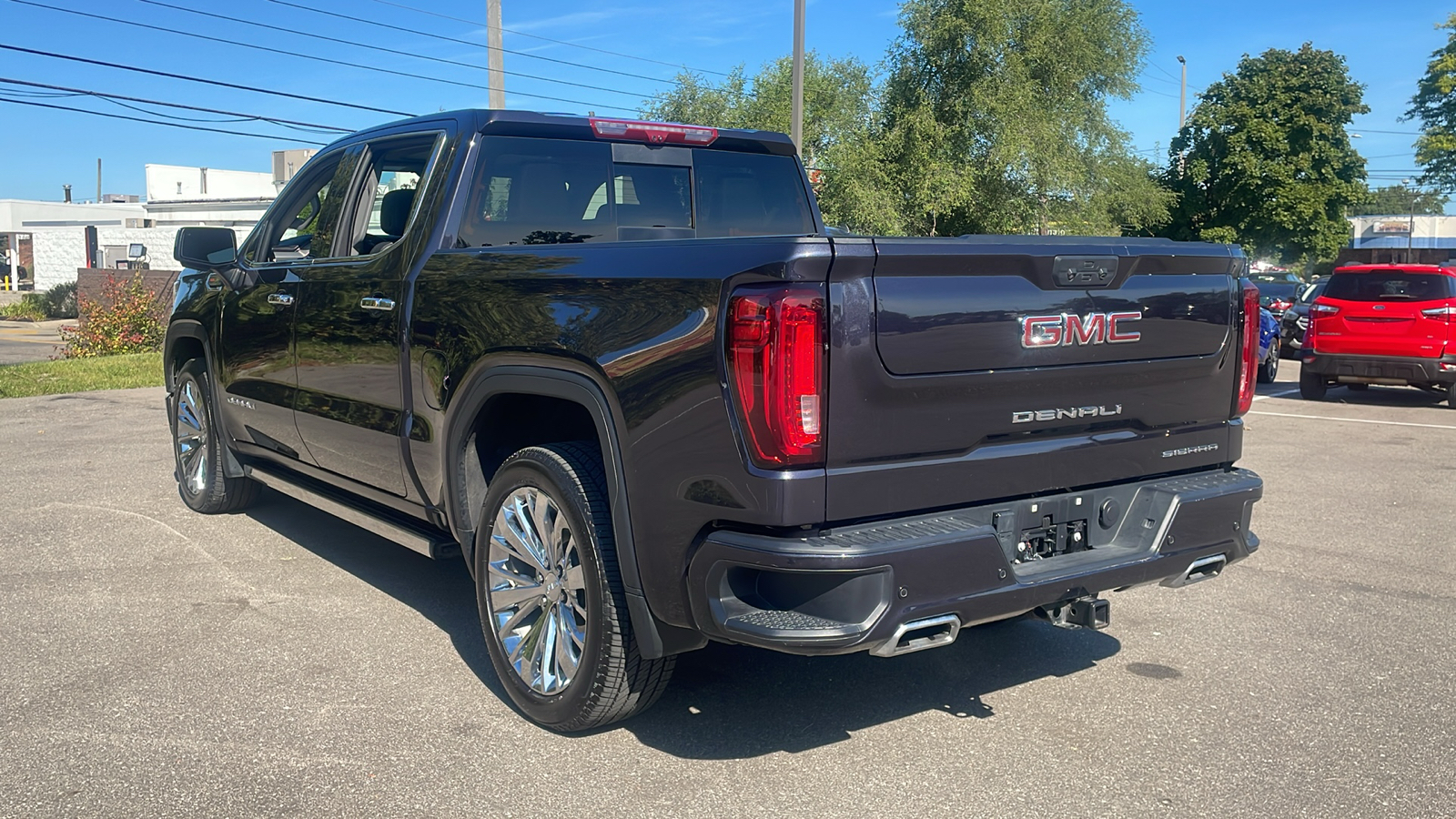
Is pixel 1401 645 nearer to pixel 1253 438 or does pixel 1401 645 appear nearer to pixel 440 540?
pixel 440 540

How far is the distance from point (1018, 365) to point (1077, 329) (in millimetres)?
254

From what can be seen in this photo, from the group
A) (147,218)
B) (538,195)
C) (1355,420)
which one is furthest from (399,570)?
(147,218)

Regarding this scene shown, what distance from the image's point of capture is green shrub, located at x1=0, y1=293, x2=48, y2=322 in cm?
3406

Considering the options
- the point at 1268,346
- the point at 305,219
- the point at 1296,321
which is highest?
the point at 305,219

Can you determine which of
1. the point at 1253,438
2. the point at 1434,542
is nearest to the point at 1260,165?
the point at 1253,438

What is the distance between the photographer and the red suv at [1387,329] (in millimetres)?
13203

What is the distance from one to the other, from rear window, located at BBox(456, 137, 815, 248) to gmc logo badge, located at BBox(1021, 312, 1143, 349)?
1.75 meters

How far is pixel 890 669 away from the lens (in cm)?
439

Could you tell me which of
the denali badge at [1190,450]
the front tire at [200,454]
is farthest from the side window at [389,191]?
the denali badge at [1190,450]

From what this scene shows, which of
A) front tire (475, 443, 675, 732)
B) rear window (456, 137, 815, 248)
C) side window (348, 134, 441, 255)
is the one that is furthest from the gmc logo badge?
side window (348, 134, 441, 255)

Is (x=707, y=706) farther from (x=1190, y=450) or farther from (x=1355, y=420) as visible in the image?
(x=1355, y=420)

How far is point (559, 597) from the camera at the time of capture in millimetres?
3742

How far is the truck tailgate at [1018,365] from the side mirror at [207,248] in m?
4.02

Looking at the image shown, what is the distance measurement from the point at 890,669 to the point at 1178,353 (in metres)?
1.54
